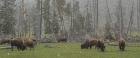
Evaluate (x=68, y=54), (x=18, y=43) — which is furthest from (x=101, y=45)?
(x=18, y=43)

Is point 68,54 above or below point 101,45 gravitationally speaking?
below

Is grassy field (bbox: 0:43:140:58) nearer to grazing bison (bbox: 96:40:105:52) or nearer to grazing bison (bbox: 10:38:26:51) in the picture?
grazing bison (bbox: 96:40:105:52)

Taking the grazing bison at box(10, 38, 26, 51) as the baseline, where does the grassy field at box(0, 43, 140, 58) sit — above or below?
below

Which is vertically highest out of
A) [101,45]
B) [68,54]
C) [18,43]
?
[18,43]

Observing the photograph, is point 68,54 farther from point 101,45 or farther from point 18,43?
point 18,43

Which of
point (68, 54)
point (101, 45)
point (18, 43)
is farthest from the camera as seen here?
point (18, 43)

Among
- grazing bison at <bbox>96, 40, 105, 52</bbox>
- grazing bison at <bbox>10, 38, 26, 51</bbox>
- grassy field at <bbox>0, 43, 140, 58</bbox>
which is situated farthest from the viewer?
grazing bison at <bbox>10, 38, 26, 51</bbox>

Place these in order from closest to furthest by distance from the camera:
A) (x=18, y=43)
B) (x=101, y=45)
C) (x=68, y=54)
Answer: (x=68, y=54), (x=101, y=45), (x=18, y=43)

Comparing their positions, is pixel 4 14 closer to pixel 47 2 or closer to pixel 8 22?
pixel 8 22

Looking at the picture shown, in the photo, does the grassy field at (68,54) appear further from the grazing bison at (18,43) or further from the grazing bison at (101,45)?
the grazing bison at (18,43)

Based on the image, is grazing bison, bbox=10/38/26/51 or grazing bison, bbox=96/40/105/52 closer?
grazing bison, bbox=96/40/105/52

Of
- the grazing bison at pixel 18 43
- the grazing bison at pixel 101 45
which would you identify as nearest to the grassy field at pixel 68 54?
the grazing bison at pixel 101 45

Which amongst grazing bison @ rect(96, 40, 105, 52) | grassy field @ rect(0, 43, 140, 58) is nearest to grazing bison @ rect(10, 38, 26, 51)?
grassy field @ rect(0, 43, 140, 58)

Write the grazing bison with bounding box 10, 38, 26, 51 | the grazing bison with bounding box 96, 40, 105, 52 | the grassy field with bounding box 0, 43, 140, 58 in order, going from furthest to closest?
the grazing bison with bounding box 10, 38, 26, 51 < the grazing bison with bounding box 96, 40, 105, 52 < the grassy field with bounding box 0, 43, 140, 58
